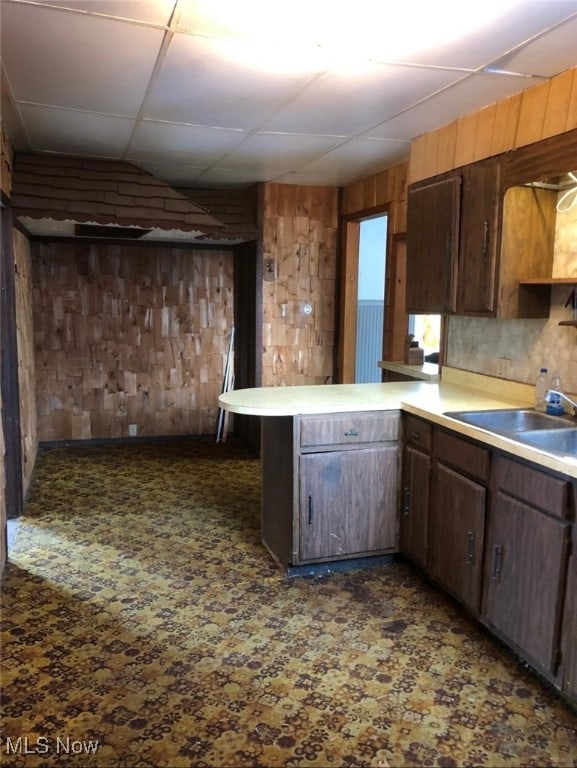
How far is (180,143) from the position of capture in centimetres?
377

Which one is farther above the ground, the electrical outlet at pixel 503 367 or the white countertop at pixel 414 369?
the electrical outlet at pixel 503 367

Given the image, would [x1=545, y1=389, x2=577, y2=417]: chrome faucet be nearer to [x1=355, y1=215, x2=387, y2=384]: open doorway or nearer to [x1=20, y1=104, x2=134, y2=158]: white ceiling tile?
[x1=20, y1=104, x2=134, y2=158]: white ceiling tile

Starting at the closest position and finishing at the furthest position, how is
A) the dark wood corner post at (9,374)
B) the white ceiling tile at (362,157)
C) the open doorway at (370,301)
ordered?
the dark wood corner post at (9,374) < the white ceiling tile at (362,157) < the open doorway at (370,301)

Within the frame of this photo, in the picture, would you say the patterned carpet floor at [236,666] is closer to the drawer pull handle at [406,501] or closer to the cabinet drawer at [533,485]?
the drawer pull handle at [406,501]

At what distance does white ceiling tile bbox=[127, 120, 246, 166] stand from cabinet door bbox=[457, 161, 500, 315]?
54.8 inches

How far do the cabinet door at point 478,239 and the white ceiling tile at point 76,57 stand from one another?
1.58 m

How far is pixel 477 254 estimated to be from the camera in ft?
9.69

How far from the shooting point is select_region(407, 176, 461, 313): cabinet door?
313cm

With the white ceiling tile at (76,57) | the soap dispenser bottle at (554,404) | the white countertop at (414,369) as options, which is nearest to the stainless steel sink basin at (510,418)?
the soap dispenser bottle at (554,404)

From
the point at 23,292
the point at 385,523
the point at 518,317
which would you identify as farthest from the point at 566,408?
the point at 23,292

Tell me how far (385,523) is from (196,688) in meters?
1.31

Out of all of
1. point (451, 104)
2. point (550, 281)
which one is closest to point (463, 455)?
point (550, 281)

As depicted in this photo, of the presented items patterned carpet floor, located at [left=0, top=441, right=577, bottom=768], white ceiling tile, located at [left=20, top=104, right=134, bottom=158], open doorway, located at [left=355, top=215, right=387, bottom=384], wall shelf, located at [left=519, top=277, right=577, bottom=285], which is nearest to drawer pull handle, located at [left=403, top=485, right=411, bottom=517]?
patterned carpet floor, located at [left=0, top=441, right=577, bottom=768]

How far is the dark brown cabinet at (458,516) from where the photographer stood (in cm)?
248
